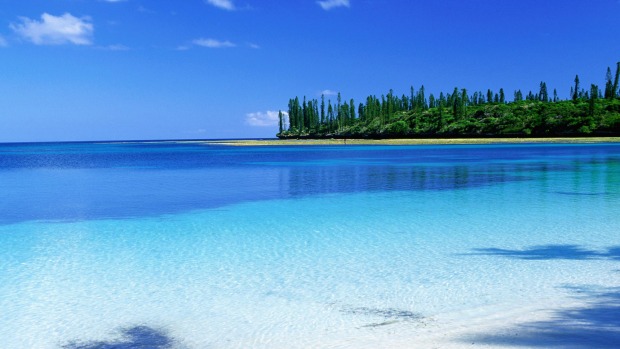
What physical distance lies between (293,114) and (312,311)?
148m

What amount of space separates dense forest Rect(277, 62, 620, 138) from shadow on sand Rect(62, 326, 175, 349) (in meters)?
103

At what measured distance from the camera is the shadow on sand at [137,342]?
6.30 meters

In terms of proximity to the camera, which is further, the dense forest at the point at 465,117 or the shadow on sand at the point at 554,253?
the dense forest at the point at 465,117

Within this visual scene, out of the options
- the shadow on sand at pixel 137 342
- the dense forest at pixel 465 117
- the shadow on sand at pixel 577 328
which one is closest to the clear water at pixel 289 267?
the shadow on sand at pixel 137 342

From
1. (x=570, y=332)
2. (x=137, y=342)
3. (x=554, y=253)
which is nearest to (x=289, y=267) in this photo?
(x=137, y=342)

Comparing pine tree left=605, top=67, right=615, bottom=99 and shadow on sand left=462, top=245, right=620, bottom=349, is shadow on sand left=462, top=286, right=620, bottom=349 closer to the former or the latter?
shadow on sand left=462, top=245, right=620, bottom=349

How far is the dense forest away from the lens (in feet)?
333

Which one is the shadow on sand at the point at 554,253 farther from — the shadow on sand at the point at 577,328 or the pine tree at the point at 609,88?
the pine tree at the point at 609,88

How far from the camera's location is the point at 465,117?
395ft

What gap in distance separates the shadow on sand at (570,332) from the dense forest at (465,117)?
99982 mm

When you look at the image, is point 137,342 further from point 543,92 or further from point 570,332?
point 543,92

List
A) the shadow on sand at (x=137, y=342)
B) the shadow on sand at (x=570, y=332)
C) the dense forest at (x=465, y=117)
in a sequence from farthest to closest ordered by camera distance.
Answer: the dense forest at (x=465, y=117)
the shadow on sand at (x=137, y=342)
the shadow on sand at (x=570, y=332)

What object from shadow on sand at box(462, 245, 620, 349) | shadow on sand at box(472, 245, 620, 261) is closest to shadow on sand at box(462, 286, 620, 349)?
shadow on sand at box(462, 245, 620, 349)

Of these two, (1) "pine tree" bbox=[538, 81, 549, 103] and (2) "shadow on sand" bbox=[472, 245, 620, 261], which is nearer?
(2) "shadow on sand" bbox=[472, 245, 620, 261]
